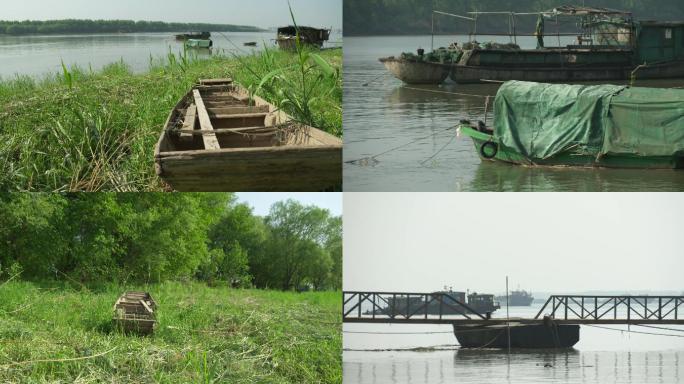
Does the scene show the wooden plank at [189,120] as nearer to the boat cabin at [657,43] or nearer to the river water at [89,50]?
the river water at [89,50]

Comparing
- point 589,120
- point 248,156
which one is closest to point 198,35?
point 589,120

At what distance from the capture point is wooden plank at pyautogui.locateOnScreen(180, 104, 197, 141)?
5.67 meters

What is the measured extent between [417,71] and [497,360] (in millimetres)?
6994

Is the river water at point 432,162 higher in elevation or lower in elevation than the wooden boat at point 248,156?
lower

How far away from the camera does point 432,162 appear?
1017 cm

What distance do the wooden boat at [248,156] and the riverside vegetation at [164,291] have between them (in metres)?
1.27

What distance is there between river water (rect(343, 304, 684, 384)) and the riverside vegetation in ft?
4.70

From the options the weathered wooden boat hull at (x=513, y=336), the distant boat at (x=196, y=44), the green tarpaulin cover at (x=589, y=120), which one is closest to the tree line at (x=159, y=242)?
the distant boat at (x=196, y=44)

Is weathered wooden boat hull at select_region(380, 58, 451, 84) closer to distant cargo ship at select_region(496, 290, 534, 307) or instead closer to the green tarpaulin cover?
distant cargo ship at select_region(496, 290, 534, 307)

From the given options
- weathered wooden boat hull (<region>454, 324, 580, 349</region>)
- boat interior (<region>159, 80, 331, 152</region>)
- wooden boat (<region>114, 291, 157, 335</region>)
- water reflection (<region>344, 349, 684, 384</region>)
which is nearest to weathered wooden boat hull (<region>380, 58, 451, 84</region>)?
weathered wooden boat hull (<region>454, 324, 580, 349</region>)

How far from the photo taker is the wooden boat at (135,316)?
615 centimetres

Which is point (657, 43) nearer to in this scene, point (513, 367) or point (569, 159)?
point (513, 367)

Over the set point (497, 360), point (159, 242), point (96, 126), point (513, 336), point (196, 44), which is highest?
point (196, 44)

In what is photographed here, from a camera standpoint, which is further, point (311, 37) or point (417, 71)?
point (417, 71)
